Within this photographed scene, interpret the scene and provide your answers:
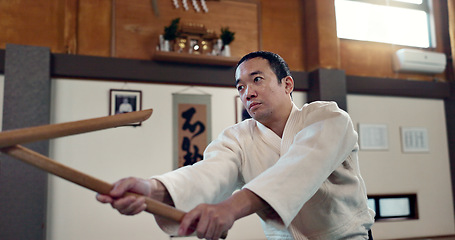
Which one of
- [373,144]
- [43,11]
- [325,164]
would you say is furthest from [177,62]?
[325,164]

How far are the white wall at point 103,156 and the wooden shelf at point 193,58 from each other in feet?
1.10

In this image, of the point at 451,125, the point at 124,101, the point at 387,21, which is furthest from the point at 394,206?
the point at 124,101

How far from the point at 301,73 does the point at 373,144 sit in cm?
146

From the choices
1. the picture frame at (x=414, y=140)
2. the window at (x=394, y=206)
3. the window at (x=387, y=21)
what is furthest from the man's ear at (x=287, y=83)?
the picture frame at (x=414, y=140)

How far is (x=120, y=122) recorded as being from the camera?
1.14 m

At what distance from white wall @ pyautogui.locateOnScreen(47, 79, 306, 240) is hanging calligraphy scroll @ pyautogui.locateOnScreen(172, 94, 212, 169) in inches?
3.3

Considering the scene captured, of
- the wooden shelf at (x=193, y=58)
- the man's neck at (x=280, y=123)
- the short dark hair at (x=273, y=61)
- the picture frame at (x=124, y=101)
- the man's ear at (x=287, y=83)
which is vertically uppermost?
the wooden shelf at (x=193, y=58)

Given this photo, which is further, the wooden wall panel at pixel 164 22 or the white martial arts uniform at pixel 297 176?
the wooden wall panel at pixel 164 22

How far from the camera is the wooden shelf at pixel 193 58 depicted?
4.30 m

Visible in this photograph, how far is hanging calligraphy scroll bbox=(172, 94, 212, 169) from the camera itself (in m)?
4.43

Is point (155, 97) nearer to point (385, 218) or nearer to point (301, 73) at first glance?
point (301, 73)

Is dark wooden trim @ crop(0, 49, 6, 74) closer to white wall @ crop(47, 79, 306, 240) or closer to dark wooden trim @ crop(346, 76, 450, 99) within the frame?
white wall @ crop(47, 79, 306, 240)

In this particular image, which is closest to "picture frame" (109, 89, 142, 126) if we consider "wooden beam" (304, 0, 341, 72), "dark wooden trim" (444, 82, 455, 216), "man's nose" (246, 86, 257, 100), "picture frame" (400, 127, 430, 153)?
"wooden beam" (304, 0, 341, 72)

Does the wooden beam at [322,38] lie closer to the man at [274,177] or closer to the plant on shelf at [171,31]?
the plant on shelf at [171,31]
